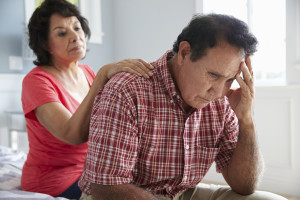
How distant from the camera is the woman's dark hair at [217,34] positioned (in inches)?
41.1

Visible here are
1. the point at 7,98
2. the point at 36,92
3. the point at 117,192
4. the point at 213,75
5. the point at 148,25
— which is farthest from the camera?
the point at 148,25

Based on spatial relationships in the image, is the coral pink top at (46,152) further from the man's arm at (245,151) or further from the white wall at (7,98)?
the white wall at (7,98)

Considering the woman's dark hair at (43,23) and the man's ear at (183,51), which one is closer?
the man's ear at (183,51)

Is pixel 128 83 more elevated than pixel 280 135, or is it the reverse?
pixel 128 83

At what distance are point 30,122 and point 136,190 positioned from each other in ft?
2.49

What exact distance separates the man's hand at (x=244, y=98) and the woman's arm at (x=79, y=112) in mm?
352

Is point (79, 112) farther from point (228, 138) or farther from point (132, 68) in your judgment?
point (228, 138)

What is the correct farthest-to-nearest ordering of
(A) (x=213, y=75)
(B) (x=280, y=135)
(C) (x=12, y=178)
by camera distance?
(B) (x=280, y=135)
(C) (x=12, y=178)
(A) (x=213, y=75)

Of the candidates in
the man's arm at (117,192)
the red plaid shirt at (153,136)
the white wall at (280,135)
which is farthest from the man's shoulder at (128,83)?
the white wall at (280,135)

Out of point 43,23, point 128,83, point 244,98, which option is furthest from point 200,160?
point 43,23

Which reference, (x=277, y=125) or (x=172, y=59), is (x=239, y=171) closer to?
(x=172, y=59)

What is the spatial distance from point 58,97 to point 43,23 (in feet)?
1.36

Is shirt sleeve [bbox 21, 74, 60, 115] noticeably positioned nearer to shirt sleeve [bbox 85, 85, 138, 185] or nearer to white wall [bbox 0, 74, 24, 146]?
shirt sleeve [bbox 85, 85, 138, 185]

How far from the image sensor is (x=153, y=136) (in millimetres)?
1093
